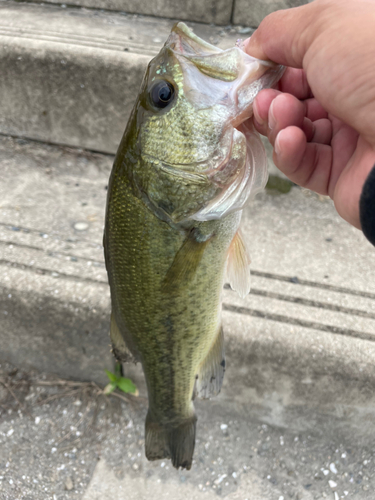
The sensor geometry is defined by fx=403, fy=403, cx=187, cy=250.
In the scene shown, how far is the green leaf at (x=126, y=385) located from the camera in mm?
1959

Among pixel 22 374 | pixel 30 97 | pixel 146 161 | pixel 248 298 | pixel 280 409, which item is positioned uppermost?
pixel 146 161

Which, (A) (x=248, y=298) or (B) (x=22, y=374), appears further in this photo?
(B) (x=22, y=374)

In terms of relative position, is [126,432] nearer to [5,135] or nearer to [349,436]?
[349,436]

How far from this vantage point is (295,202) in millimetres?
2436

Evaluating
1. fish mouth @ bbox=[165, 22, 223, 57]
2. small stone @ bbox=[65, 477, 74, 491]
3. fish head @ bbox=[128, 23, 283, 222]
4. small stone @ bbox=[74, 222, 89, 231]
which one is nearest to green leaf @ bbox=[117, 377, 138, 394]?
small stone @ bbox=[65, 477, 74, 491]

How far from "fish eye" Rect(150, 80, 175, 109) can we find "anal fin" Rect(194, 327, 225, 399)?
0.73m

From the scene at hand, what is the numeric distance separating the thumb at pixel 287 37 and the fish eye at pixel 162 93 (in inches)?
9.9

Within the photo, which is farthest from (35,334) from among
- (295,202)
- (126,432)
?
(295,202)

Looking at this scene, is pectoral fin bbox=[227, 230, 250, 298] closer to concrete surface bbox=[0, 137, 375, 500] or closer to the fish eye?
the fish eye

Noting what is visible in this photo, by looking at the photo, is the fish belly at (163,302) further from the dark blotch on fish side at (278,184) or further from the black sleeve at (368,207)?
the dark blotch on fish side at (278,184)

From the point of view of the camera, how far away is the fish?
99 centimetres

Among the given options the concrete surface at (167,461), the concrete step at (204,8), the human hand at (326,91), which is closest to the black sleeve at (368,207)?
the human hand at (326,91)

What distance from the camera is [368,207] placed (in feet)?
3.18

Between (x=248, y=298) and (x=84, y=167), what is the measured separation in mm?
1418
